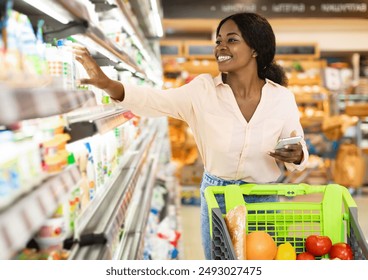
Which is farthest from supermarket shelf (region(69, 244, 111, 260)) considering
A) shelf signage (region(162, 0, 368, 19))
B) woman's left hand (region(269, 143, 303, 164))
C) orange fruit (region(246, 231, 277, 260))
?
shelf signage (region(162, 0, 368, 19))

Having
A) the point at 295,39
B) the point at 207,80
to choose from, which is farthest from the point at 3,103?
the point at 295,39

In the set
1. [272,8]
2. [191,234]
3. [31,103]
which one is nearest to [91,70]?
[31,103]

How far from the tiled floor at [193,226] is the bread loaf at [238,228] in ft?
5.69

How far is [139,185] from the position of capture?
11.1ft

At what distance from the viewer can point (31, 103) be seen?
A: 896 mm

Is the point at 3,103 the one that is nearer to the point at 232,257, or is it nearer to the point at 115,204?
the point at 232,257

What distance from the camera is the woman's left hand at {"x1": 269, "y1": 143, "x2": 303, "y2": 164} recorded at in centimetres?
194

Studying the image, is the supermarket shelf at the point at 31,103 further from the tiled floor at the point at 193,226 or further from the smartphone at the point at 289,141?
the tiled floor at the point at 193,226

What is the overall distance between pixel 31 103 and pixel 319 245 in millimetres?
1116

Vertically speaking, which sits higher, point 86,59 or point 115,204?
point 86,59

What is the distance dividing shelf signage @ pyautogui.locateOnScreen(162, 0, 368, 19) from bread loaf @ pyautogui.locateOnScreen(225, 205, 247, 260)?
4.84m

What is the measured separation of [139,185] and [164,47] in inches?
213

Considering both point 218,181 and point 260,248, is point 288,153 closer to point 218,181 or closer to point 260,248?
point 218,181

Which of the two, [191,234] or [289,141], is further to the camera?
[191,234]
